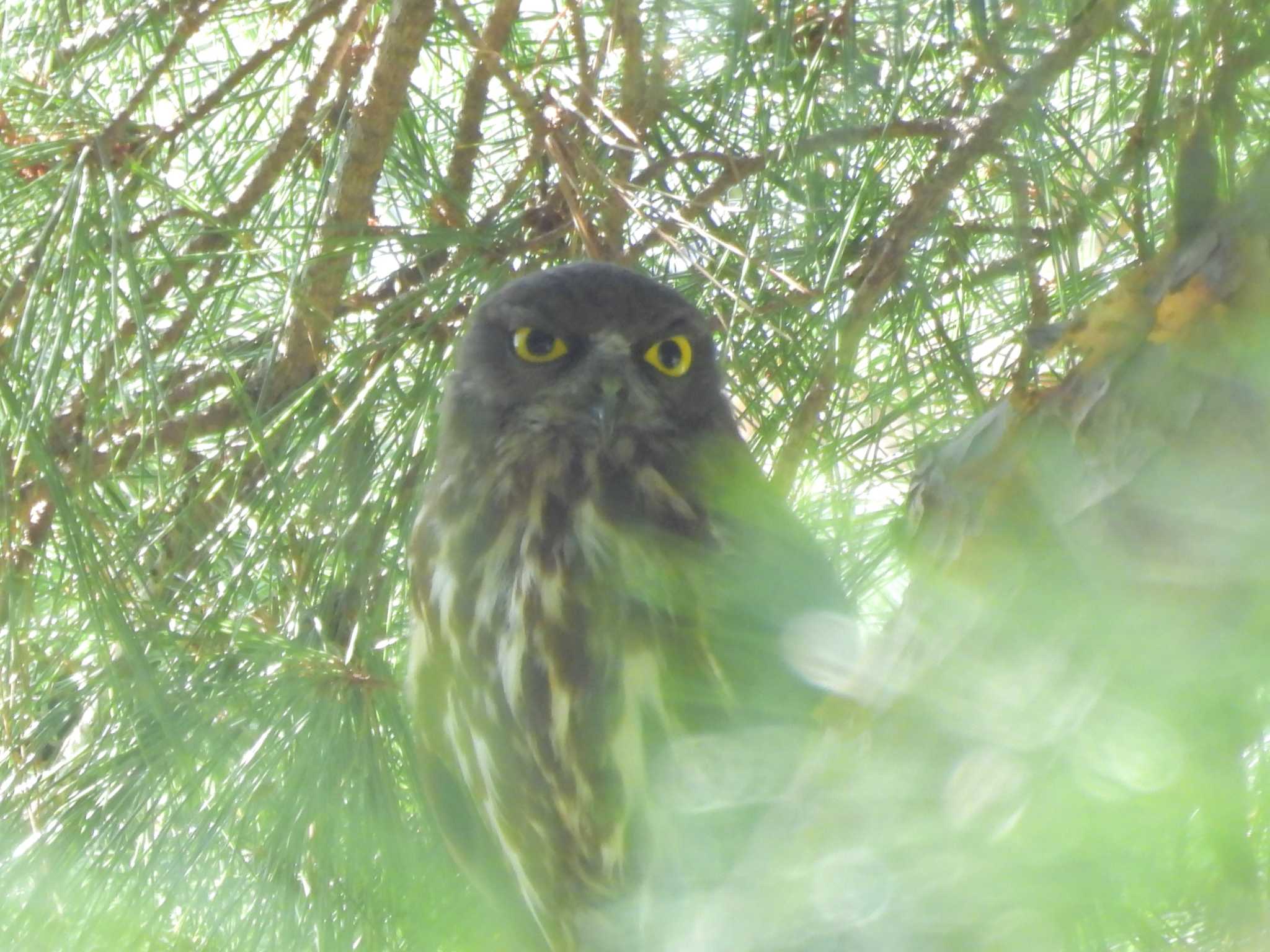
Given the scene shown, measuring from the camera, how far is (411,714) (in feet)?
7.47

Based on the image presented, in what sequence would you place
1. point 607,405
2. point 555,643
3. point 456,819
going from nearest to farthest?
point 555,643 < point 607,405 < point 456,819

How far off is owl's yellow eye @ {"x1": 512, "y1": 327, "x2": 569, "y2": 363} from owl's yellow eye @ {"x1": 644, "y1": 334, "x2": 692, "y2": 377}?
0.14m

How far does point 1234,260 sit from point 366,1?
1.81 metres

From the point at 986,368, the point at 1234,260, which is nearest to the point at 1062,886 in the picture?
the point at 1234,260

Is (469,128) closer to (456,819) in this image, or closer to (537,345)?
(537,345)

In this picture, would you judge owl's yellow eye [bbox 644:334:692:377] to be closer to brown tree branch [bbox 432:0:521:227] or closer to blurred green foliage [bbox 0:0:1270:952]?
blurred green foliage [bbox 0:0:1270:952]

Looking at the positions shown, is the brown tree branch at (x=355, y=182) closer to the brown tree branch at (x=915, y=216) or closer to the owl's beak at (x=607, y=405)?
the owl's beak at (x=607, y=405)

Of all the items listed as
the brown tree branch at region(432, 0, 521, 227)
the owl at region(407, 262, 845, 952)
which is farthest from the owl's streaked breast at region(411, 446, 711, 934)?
the brown tree branch at region(432, 0, 521, 227)

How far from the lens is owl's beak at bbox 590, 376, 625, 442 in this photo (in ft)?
7.19

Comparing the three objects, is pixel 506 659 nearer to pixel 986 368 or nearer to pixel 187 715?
pixel 187 715

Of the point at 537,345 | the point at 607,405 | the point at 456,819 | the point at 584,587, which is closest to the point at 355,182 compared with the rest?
the point at 537,345

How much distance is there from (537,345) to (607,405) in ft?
0.54

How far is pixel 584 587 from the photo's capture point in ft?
6.79

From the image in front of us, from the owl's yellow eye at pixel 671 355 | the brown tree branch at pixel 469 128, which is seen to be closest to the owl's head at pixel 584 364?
the owl's yellow eye at pixel 671 355
